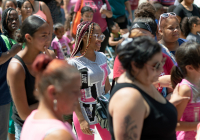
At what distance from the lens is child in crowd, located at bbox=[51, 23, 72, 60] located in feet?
23.1

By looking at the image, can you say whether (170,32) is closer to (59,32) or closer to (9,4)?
(9,4)

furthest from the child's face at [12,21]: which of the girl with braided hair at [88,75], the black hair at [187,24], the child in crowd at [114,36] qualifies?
the black hair at [187,24]

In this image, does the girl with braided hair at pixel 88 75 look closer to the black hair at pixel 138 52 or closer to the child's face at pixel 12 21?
the child's face at pixel 12 21

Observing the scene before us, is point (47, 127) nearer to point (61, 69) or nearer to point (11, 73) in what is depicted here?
point (61, 69)

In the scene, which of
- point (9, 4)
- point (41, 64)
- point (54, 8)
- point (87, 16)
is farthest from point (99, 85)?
point (54, 8)

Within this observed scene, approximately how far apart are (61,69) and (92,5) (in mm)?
4801

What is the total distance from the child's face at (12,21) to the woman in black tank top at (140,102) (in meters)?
2.38

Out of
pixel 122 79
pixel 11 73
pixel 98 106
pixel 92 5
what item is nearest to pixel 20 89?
pixel 11 73

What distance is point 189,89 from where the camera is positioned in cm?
240

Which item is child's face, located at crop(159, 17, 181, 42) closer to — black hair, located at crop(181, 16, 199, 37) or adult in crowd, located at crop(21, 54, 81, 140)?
black hair, located at crop(181, 16, 199, 37)

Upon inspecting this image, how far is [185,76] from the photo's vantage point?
2.54 meters

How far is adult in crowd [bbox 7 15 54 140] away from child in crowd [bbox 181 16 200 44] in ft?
11.6

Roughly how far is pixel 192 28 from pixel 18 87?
4.03m

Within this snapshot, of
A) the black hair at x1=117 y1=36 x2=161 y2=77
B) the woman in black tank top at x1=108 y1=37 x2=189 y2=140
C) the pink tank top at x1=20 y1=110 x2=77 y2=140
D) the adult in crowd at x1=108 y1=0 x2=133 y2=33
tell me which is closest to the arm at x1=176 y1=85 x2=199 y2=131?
the woman in black tank top at x1=108 y1=37 x2=189 y2=140
